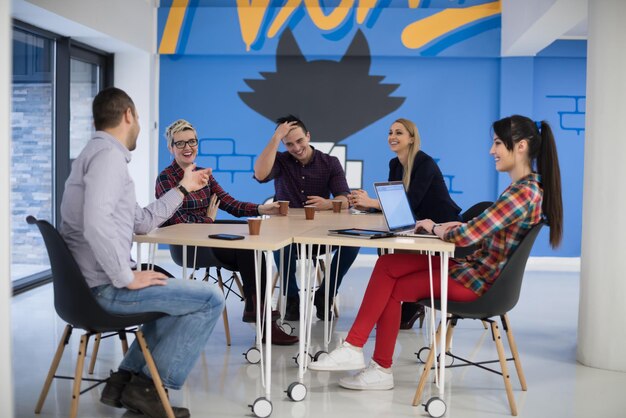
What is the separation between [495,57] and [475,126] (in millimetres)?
724

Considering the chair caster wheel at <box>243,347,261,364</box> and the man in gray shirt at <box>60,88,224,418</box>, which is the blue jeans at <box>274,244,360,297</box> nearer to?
the chair caster wheel at <box>243,347,261,364</box>

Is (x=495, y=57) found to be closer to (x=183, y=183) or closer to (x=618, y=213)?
(x=618, y=213)

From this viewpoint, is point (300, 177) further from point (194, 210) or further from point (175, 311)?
point (175, 311)

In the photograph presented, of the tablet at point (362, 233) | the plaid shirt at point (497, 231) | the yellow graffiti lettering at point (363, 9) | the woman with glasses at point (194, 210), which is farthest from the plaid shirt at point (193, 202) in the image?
the yellow graffiti lettering at point (363, 9)

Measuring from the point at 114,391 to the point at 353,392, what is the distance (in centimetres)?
111

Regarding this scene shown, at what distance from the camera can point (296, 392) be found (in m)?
3.36

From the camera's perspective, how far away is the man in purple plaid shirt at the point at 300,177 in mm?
5121

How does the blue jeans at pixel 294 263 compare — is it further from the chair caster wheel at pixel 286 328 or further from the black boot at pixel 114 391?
the black boot at pixel 114 391

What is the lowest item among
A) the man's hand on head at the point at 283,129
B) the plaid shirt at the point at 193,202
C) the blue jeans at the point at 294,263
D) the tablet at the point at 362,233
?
the blue jeans at the point at 294,263

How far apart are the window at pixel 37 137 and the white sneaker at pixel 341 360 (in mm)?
3639

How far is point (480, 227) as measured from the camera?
10.4 feet

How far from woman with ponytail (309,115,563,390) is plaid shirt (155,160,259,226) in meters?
1.43

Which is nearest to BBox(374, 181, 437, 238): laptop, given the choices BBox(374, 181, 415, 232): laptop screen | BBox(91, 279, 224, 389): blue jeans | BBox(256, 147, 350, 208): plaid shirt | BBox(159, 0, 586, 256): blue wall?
BBox(374, 181, 415, 232): laptop screen

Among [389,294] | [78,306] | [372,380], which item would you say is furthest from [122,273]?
[372,380]
